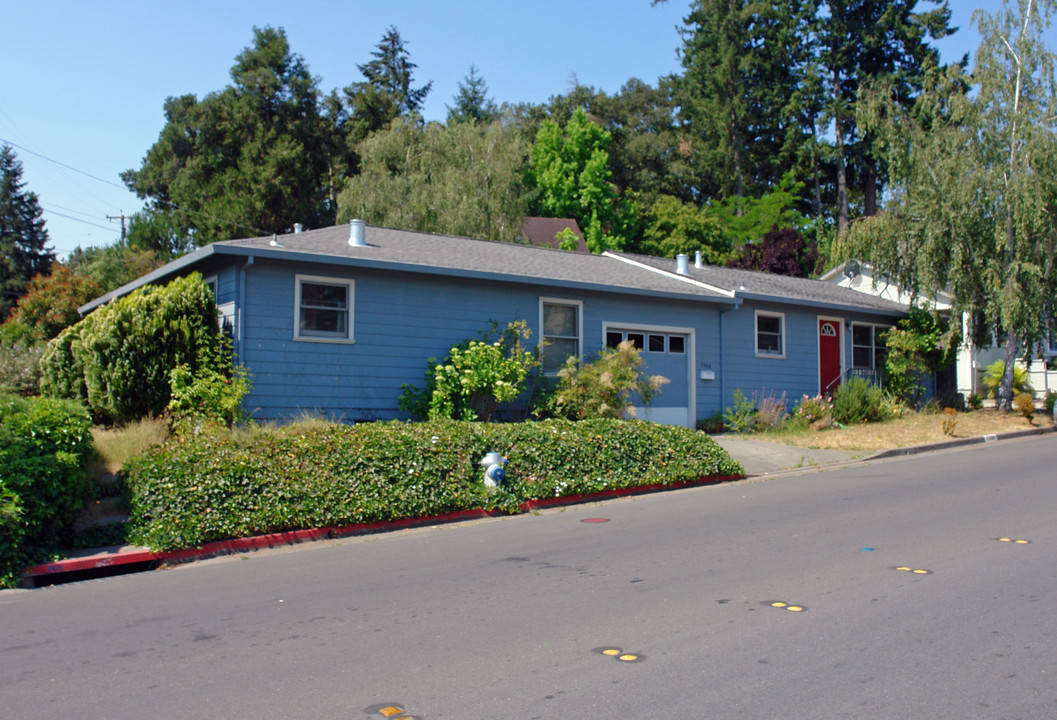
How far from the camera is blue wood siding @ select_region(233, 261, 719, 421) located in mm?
13219

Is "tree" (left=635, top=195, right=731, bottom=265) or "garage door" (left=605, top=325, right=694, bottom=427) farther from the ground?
"tree" (left=635, top=195, right=731, bottom=265)

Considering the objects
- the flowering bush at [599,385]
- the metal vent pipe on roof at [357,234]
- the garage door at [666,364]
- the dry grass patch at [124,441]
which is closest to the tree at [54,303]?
the metal vent pipe on roof at [357,234]

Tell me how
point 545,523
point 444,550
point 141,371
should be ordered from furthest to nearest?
point 141,371 → point 545,523 → point 444,550

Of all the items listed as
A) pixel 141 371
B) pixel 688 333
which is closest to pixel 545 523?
pixel 141 371

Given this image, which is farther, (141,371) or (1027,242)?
(1027,242)

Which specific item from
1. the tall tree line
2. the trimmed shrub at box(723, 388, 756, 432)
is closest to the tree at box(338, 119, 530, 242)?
the tall tree line

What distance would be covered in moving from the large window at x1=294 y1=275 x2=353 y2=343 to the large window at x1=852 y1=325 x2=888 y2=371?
550 inches

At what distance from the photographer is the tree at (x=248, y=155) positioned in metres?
39.6

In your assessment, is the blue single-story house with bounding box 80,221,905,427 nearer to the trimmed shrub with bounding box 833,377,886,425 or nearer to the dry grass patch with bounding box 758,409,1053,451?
the trimmed shrub with bounding box 833,377,886,425

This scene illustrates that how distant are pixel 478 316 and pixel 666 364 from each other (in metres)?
4.66

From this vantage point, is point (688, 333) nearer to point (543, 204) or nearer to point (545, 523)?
point (545, 523)

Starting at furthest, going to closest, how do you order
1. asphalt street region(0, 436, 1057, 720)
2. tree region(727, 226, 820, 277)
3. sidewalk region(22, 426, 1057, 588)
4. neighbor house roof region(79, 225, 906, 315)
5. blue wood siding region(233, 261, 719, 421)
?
tree region(727, 226, 820, 277), neighbor house roof region(79, 225, 906, 315), blue wood siding region(233, 261, 719, 421), sidewalk region(22, 426, 1057, 588), asphalt street region(0, 436, 1057, 720)

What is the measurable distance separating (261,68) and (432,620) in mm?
42203

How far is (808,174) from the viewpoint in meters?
45.4
